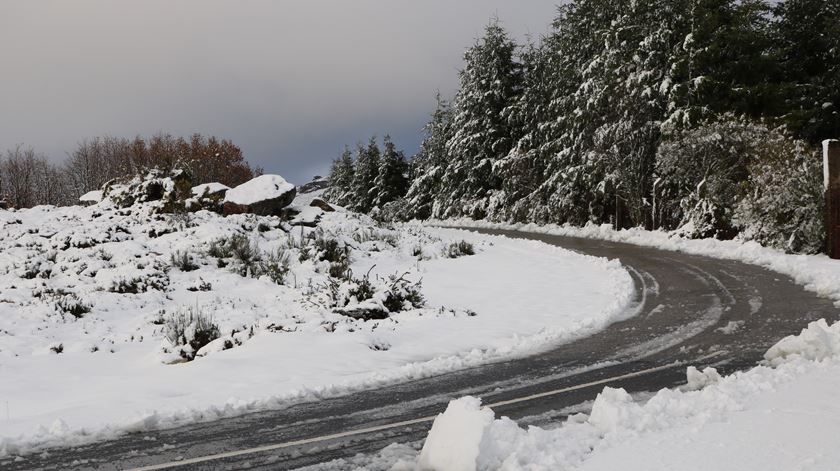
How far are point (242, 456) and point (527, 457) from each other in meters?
2.58

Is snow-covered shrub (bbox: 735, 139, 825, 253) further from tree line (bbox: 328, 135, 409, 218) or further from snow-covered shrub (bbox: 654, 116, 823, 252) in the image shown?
tree line (bbox: 328, 135, 409, 218)

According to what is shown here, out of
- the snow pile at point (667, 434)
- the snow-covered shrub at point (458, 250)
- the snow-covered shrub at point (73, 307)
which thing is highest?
the snow-covered shrub at point (458, 250)

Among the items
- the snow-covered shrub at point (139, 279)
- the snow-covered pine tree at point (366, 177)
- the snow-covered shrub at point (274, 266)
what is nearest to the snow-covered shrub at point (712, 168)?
the snow-covered shrub at point (274, 266)

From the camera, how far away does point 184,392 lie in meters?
7.30

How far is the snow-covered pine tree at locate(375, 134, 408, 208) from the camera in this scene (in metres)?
54.3

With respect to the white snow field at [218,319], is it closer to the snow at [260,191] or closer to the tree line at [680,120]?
the snow at [260,191]

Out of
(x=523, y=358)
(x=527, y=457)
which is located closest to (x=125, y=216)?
(x=523, y=358)

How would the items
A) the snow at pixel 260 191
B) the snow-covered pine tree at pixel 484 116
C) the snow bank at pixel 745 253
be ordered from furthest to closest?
the snow-covered pine tree at pixel 484 116 < the snow at pixel 260 191 < the snow bank at pixel 745 253

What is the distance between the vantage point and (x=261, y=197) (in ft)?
71.9

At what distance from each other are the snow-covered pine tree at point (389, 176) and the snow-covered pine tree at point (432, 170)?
11.9 ft

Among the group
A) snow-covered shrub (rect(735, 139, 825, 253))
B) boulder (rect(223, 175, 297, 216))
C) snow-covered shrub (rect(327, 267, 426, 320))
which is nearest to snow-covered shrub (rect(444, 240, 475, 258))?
boulder (rect(223, 175, 297, 216))

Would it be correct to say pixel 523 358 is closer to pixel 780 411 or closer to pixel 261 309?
pixel 780 411

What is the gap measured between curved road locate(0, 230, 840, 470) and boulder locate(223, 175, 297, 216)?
14.9 metres

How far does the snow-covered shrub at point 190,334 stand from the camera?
9.26 meters
